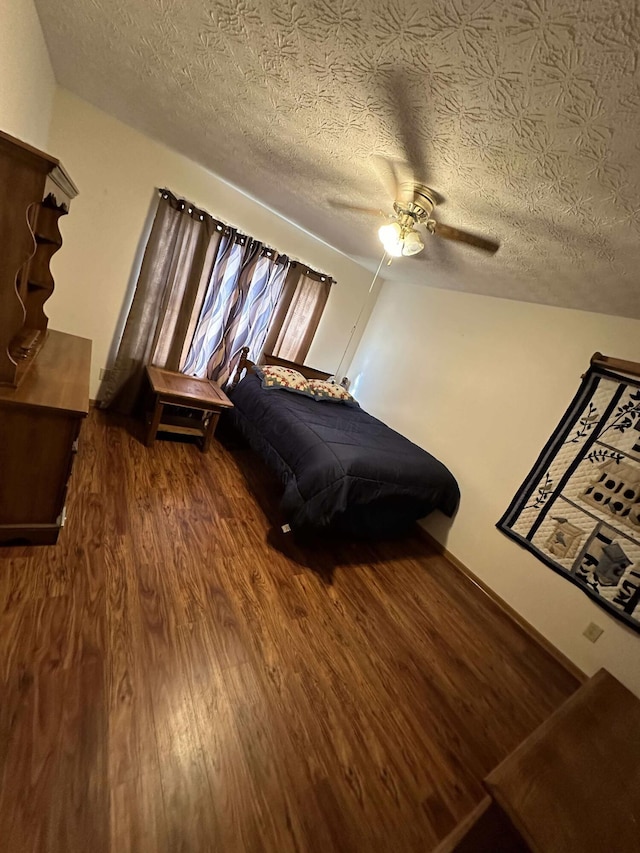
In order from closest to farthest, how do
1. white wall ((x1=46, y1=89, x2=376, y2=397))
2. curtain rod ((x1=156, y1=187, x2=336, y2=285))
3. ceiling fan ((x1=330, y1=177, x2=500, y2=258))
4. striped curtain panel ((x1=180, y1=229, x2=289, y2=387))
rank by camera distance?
1. ceiling fan ((x1=330, y1=177, x2=500, y2=258))
2. white wall ((x1=46, y1=89, x2=376, y2=397))
3. curtain rod ((x1=156, y1=187, x2=336, y2=285))
4. striped curtain panel ((x1=180, y1=229, x2=289, y2=387))

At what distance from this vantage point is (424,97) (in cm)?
105

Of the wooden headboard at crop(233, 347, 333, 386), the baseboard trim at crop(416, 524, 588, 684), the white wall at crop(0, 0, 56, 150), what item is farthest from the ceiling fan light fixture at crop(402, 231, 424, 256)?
the baseboard trim at crop(416, 524, 588, 684)

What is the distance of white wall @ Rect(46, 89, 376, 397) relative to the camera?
7.83 feet

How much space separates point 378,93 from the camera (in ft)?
3.64

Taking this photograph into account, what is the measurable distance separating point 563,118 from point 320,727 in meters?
2.17

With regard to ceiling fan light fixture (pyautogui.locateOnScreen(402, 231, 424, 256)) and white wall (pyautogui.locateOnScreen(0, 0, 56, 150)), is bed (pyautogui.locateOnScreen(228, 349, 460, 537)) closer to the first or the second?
ceiling fan light fixture (pyautogui.locateOnScreen(402, 231, 424, 256))

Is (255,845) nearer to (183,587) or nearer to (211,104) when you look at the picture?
(183,587)

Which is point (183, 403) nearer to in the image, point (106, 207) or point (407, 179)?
point (106, 207)

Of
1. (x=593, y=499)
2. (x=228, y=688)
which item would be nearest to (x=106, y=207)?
(x=228, y=688)

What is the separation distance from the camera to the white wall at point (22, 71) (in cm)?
117

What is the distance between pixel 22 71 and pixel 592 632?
4.01m

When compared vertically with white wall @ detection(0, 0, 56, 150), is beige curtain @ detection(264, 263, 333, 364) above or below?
Answer: below

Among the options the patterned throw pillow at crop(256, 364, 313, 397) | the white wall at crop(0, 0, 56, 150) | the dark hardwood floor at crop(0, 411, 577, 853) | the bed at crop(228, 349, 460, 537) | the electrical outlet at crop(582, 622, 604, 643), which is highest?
the white wall at crop(0, 0, 56, 150)

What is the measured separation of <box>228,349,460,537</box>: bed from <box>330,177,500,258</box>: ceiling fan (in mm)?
1239
